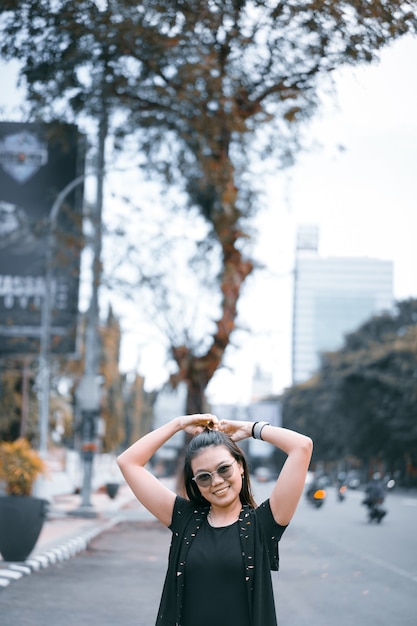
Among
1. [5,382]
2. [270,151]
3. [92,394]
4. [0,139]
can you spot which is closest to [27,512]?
[0,139]

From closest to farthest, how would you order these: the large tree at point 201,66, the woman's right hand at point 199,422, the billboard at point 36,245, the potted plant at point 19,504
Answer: the woman's right hand at point 199,422 → the large tree at point 201,66 → the potted plant at point 19,504 → the billboard at point 36,245

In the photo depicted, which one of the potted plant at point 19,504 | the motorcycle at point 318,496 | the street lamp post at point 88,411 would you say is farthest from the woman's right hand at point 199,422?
the street lamp post at point 88,411

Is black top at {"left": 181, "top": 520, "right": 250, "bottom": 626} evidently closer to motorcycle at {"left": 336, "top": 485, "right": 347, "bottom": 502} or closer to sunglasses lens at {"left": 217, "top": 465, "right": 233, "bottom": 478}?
sunglasses lens at {"left": 217, "top": 465, "right": 233, "bottom": 478}

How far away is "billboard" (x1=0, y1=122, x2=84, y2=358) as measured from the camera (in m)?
16.7

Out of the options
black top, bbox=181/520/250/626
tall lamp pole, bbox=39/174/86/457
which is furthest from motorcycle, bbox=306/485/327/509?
tall lamp pole, bbox=39/174/86/457

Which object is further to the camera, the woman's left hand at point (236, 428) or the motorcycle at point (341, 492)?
the motorcycle at point (341, 492)

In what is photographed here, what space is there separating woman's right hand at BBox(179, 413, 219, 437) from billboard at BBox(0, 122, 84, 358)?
412 inches

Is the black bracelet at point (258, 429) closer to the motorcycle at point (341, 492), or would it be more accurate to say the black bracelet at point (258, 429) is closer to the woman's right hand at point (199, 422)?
the woman's right hand at point (199, 422)

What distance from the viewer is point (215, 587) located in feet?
10.2

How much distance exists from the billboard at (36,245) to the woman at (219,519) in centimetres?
1049

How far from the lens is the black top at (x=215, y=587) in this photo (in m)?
3.07

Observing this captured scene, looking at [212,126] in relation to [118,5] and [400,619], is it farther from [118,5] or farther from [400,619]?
[400,619]

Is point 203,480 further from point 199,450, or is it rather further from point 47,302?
point 47,302

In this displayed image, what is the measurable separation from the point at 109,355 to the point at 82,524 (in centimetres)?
2085
